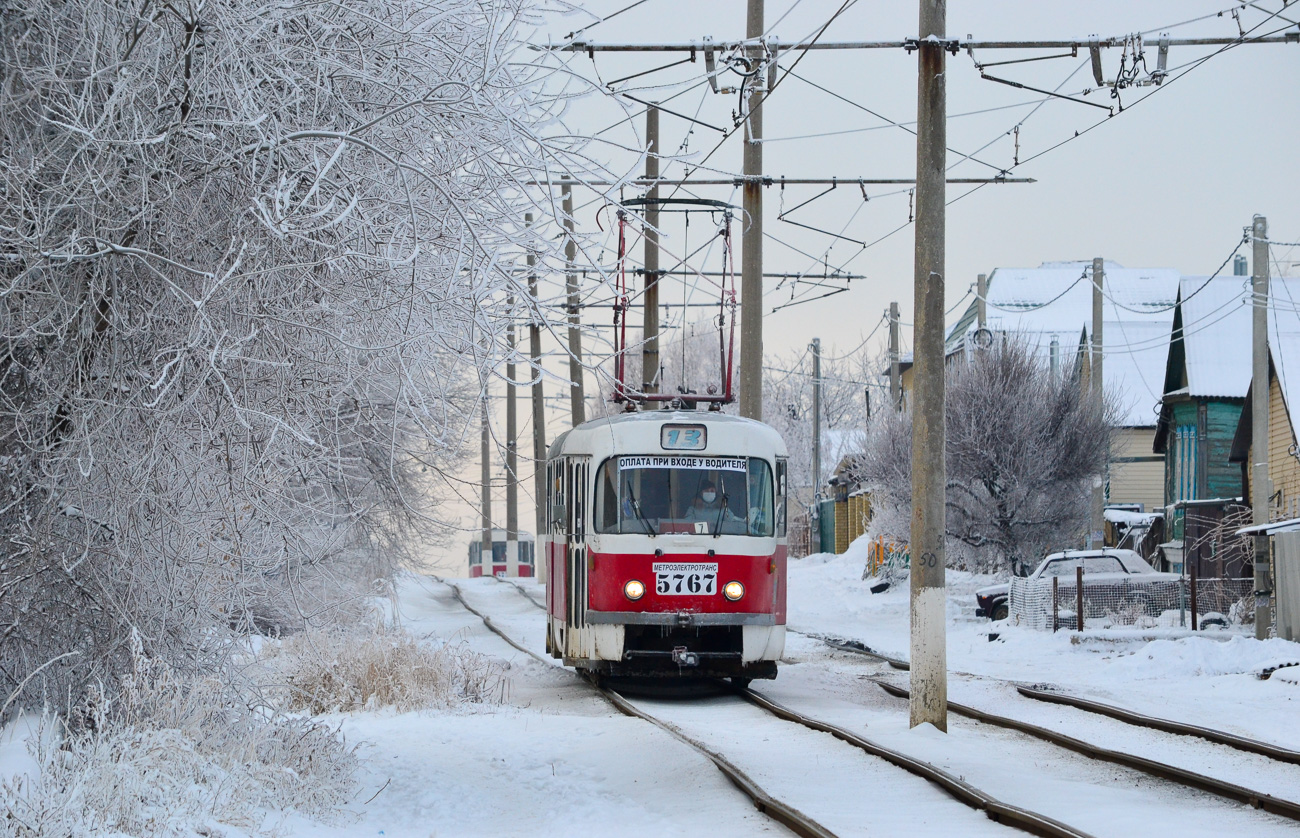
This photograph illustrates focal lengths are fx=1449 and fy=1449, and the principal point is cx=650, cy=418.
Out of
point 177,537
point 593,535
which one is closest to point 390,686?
point 593,535

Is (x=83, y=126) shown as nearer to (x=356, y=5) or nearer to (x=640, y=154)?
(x=356, y=5)

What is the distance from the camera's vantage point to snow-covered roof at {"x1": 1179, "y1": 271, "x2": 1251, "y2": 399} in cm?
3872

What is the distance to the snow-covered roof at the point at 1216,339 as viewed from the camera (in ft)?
127

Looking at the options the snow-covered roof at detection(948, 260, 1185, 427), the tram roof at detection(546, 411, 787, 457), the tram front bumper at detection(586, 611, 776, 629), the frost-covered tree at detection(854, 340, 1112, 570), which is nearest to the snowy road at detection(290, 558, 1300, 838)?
the tram front bumper at detection(586, 611, 776, 629)

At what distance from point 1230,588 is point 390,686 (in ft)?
59.0

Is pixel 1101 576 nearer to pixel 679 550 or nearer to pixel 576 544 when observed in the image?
pixel 679 550

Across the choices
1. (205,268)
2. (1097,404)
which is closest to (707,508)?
(205,268)

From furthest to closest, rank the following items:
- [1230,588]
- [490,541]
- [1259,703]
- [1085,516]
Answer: [490,541] < [1085,516] < [1230,588] < [1259,703]

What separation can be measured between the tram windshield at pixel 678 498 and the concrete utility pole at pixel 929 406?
10.9 feet

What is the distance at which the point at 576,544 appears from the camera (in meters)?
15.7

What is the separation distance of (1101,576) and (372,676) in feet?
49.9

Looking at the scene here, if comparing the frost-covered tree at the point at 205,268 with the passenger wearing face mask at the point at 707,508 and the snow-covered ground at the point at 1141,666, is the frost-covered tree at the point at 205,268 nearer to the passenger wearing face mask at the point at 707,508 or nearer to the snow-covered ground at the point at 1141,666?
the passenger wearing face mask at the point at 707,508

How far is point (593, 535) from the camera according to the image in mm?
15125

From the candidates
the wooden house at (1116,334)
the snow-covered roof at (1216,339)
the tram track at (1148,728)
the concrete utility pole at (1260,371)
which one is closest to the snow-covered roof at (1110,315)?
the wooden house at (1116,334)
